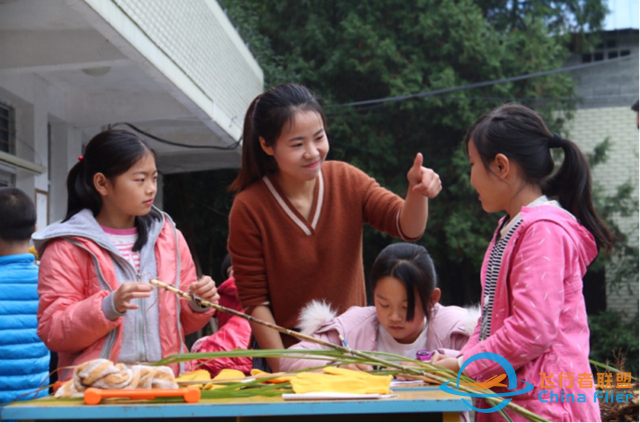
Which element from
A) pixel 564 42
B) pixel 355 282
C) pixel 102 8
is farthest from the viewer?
pixel 564 42

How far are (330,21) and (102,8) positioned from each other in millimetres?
11192

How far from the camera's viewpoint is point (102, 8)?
4.58 m

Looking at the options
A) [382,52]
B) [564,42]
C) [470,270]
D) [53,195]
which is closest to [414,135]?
[382,52]

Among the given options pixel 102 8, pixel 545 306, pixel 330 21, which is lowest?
pixel 545 306

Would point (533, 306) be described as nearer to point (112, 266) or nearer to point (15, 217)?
point (112, 266)

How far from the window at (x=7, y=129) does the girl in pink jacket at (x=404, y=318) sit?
162 inches

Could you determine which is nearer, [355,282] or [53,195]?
[355,282]

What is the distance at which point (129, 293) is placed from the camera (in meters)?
2.23

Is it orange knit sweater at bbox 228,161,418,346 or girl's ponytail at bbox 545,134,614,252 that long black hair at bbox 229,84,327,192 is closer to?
orange knit sweater at bbox 228,161,418,346

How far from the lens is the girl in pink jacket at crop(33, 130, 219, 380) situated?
2.51m

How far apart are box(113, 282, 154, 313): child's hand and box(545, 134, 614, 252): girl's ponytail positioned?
1.26 m

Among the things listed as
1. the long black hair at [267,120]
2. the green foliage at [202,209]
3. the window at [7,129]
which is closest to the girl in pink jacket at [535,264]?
the long black hair at [267,120]

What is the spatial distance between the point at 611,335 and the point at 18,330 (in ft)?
37.1

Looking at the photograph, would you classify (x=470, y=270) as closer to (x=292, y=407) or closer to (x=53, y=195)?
(x=53, y=195)
